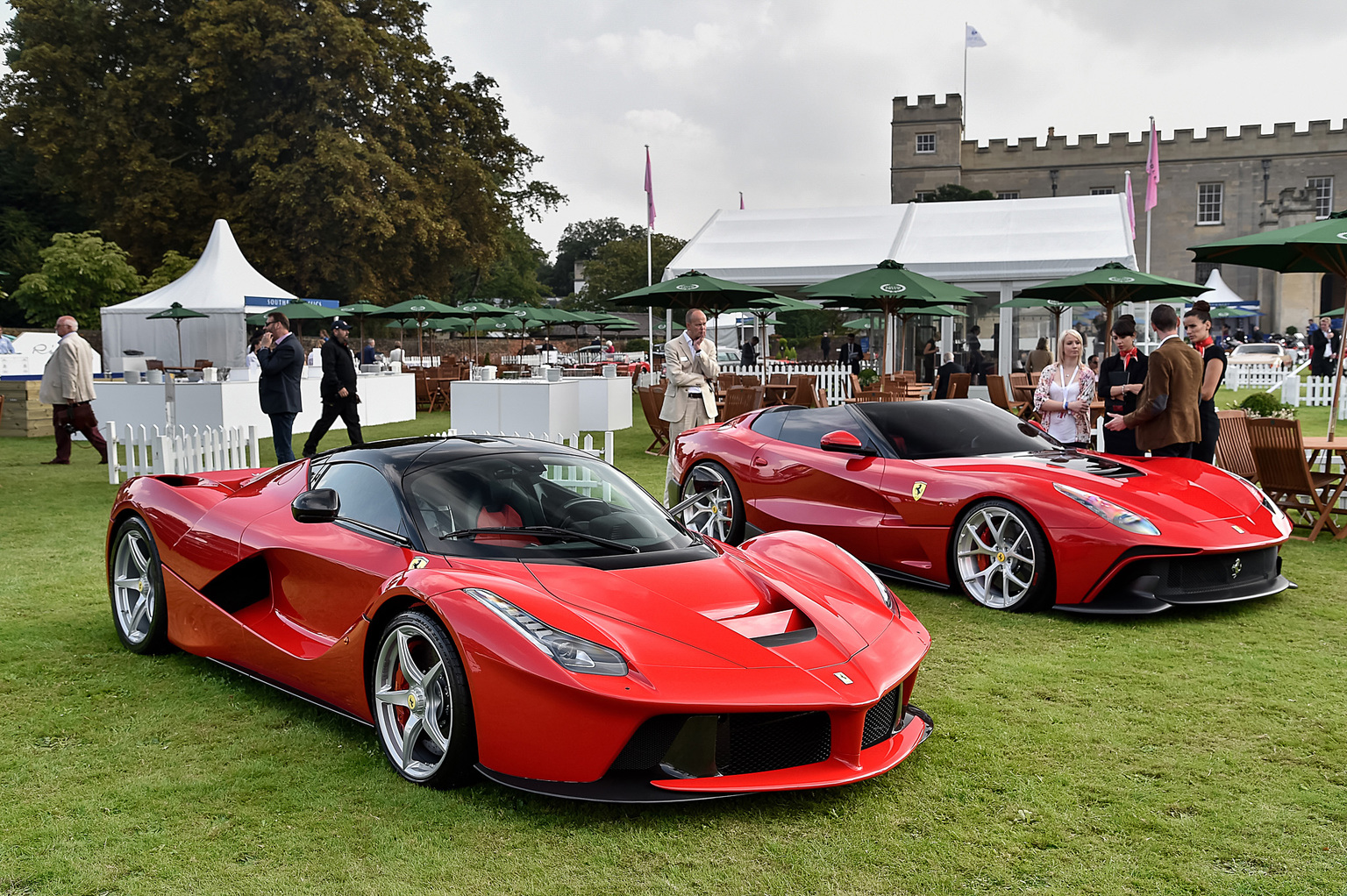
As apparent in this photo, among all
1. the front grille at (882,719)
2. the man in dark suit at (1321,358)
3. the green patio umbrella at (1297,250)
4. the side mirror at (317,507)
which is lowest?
the front grille at (882,719)

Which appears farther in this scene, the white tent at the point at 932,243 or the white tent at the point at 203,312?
the white tent at the point at 203,312

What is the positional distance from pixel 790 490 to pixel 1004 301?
18.2m

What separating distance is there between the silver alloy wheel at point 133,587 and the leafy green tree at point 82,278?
37144mm

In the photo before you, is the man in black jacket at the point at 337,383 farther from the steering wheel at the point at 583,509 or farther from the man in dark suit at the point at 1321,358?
the man in dark suit at the point at 1321,358

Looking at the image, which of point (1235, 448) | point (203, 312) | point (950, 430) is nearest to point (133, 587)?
point (950, 430)

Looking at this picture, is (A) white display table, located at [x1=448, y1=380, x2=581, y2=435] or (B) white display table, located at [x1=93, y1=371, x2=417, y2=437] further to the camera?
(B) white display table, located at [x1=93, y1=371, x2=417, y2=437]

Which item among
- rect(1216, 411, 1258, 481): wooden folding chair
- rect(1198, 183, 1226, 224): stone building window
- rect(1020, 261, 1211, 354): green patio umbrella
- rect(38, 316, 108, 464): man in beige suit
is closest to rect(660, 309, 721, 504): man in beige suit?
rect(1216, 411, 1258, 481): wooden folding chair

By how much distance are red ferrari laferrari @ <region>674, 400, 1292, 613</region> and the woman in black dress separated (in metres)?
1.82

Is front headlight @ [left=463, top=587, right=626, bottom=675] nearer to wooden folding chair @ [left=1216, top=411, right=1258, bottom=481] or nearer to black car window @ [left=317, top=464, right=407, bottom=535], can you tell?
black car window @ [left=317, top=464, right=407, bottom=535]

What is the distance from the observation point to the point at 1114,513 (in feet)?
20.3

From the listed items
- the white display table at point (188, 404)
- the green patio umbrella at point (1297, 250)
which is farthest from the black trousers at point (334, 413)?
the green patio umbrella at point (1297, 250)

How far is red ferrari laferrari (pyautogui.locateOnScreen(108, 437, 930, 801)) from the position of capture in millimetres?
3449

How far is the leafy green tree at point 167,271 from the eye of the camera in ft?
125

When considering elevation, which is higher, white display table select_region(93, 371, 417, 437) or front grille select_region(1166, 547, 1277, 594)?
white display table select_region(93, 371, 417, 437)
